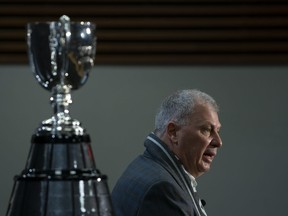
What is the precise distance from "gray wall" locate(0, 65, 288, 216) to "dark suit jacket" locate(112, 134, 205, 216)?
257cm

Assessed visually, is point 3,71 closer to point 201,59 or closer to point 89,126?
point 89,126

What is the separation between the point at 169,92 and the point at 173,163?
8.72 feet

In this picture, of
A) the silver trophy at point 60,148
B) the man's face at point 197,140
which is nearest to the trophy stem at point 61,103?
the silver trophy at point 60,148

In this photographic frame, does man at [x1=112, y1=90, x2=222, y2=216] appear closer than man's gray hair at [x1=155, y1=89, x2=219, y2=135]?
Yes

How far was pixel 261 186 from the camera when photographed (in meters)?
6.39

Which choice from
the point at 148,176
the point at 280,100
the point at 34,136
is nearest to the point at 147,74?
the point at 280,100

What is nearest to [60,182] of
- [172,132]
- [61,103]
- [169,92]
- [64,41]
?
[61,103]

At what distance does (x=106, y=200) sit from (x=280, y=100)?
196 inches

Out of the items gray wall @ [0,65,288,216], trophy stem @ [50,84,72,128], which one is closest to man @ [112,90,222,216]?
trophy stem @ [50,84,72,128]

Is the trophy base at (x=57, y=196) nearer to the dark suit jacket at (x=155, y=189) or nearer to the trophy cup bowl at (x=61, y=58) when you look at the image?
the trophy cup bowl at (x=61, y=58)

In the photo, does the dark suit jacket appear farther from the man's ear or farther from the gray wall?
A: the gray wall

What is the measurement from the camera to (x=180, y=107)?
3850 millimetres

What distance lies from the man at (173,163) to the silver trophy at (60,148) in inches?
68.0

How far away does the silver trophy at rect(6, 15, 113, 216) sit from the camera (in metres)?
1.51
